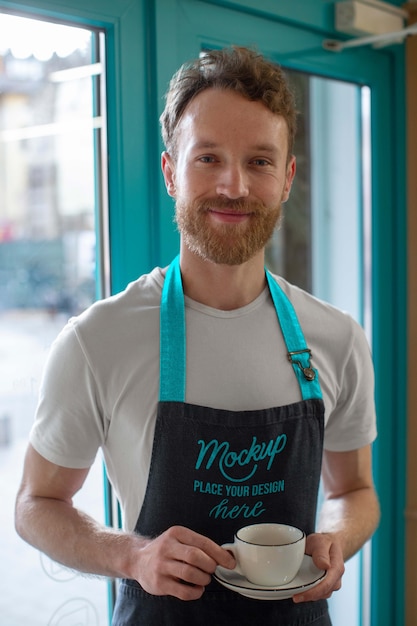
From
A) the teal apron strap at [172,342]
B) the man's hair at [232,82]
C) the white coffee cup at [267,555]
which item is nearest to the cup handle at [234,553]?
the white coffee cup at [267,555]

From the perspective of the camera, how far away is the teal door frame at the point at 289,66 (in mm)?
1629

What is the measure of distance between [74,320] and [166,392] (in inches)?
8.1

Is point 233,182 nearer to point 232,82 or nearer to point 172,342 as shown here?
point 232,82

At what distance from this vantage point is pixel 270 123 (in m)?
1.37

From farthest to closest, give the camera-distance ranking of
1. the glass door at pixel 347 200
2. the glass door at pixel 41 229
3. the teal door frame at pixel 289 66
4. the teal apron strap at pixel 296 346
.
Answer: the glass door at pixel 347 200, the teal door frame at pixel 289 66, the glass door at pixel 41 229, the teal apron strap at pixel 296 346

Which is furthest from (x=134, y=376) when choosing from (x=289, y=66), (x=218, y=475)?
(x=289, y=66)

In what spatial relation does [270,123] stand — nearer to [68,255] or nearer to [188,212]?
[188,212]

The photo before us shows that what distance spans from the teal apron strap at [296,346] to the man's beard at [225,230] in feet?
0.49

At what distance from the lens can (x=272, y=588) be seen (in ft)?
3.71

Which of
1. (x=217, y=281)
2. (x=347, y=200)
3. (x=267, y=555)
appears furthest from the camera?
(x=347, y=200)

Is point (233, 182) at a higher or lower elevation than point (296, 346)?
higher

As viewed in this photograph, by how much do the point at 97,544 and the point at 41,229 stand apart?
64cm

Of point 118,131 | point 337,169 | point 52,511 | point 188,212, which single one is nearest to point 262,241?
point 188,212

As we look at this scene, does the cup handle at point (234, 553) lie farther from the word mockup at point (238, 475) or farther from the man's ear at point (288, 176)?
the man's ear at point (288, 176)
